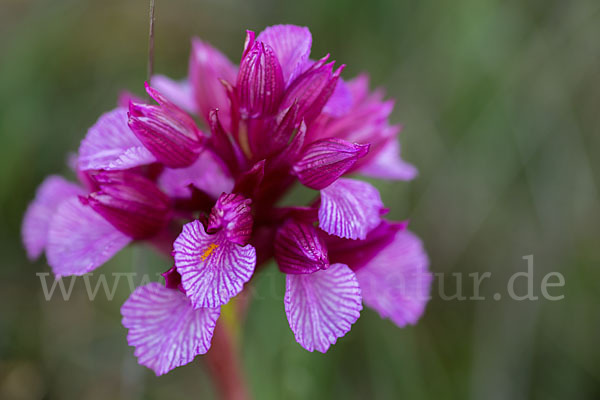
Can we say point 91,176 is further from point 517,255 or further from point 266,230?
point 517,255

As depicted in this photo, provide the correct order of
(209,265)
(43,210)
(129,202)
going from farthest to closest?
(43,210) < (129,202) < (209,265)

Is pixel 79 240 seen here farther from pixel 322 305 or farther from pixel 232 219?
pixel 322 305

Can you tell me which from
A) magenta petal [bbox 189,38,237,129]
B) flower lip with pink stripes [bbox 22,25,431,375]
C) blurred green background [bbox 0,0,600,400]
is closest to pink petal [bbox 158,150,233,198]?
flower lip with pink stripes [bbox 22,25,431,375]

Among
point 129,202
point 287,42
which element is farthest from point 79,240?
point 287,42

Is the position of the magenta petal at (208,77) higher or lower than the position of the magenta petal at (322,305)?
higher

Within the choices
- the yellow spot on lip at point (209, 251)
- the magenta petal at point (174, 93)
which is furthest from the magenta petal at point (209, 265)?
the magenta petal at point (174, 93)

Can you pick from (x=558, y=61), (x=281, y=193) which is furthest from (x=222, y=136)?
Result: (x=558, y=61)

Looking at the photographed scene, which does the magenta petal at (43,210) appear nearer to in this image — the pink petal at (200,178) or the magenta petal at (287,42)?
the pink petal at (200,178)

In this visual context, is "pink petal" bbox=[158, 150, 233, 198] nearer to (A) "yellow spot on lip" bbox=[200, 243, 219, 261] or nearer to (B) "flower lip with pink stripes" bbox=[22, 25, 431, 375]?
(B) "flower lip with pink stripes" bbox=[22, 25, 431, 375]
